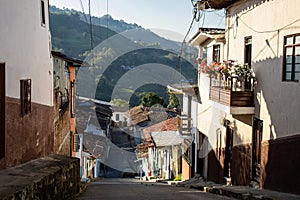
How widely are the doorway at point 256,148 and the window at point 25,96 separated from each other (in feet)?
21.2

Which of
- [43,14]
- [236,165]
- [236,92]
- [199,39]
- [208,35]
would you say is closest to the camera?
[43,14]

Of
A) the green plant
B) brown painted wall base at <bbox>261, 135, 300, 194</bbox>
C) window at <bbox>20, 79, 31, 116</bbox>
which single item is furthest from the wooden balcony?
window at <bbox>20, 79, 31, 116</bbox>

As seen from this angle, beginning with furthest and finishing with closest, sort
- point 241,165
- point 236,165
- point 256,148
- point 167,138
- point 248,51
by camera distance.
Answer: point 167,138
point 236,165
point 248,51
point 241,165
point 256,148

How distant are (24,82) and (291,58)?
6.33m

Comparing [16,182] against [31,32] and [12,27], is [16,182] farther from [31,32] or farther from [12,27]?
[31,32]

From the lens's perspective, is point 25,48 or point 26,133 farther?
point 26,133

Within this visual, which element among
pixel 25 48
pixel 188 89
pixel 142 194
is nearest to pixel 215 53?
pixel 188 89

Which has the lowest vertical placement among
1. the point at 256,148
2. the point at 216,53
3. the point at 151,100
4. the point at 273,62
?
the point at 256,148

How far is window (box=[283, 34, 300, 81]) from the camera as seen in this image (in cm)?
968

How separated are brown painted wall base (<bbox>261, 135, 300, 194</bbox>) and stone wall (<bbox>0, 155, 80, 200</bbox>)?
504cm

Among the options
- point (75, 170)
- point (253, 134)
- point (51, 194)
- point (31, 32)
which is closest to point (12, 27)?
point (31, 32)

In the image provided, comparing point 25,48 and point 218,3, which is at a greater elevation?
point 218,3

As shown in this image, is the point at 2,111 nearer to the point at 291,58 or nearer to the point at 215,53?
the point at 291,58

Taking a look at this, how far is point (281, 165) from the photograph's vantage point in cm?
1004
